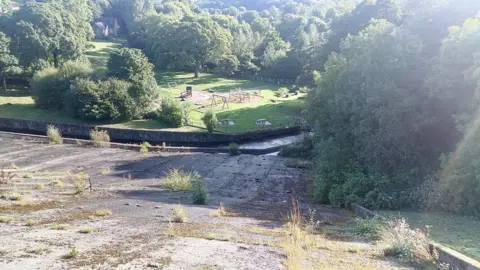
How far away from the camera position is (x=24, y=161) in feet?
85.4

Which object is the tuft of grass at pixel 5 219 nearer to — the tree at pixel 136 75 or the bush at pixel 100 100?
the bush at pixel 100 100

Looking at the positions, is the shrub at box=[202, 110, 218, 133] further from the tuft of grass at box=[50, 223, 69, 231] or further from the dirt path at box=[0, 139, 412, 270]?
the tuft of grass at box=[50, 223, 69, 231]

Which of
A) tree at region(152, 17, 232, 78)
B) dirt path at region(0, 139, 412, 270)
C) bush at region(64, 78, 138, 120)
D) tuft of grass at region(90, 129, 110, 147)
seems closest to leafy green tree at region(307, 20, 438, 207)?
dirt path at region(0, 139, 412, 270)

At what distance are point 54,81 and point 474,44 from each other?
3748 centimetres

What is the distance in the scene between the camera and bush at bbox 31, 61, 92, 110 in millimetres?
41406

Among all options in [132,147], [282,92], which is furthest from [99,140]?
[282,92]

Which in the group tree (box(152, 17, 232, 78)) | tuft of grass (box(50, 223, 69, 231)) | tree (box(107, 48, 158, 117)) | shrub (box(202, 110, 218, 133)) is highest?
tree (box(152, 17, 232, 78))

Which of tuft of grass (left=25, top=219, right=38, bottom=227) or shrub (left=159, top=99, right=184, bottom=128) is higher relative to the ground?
tuft of grass (left=25, top=219, right=38, bottom=227)

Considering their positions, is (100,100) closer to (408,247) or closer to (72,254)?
(72,254)

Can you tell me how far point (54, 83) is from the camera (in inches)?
1630

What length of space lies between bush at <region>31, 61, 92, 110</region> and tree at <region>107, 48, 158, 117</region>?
2763mm

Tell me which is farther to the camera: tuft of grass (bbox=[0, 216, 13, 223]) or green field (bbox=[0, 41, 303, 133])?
green field (bbox=[0, 41, 303, 133])

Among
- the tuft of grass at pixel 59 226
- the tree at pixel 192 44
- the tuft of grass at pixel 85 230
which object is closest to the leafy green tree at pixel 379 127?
the tuft of grass at pixel 85 230

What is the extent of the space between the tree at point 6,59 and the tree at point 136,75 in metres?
10.4
